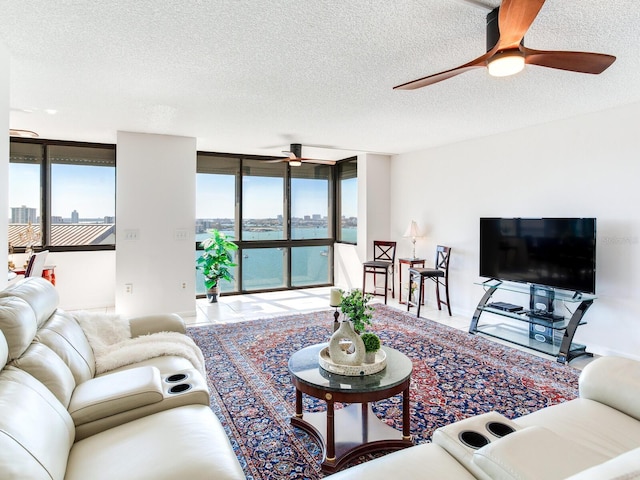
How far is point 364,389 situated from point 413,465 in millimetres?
654

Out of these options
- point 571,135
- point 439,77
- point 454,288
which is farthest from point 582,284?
point 439,77

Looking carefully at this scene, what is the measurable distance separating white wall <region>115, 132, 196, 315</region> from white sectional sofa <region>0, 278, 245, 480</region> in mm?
2781

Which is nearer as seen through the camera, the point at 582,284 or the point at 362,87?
the point at 362,87

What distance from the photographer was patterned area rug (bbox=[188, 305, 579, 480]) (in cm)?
229

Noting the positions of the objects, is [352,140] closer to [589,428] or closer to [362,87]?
[362,87]

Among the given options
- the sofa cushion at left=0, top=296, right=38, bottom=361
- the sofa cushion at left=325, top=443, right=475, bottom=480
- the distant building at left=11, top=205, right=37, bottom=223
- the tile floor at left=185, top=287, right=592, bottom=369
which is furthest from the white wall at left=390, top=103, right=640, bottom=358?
the distant building at left=11, top=205, right=37, bottom=223

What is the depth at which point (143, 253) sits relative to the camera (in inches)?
198

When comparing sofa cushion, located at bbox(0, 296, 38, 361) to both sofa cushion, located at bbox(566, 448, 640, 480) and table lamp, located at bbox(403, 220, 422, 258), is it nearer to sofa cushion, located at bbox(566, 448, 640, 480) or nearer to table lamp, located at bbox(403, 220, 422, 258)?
sofa cushion, located at bbox(566, 448, 640, 480)

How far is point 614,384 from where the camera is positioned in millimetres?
1861

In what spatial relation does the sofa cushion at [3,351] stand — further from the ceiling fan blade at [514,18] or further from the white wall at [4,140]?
the ceiling fan blade at [514,18]

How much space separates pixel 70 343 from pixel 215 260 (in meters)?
3.82

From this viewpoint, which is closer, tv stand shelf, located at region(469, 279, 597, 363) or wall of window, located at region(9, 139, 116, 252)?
tv stand shelf, located at region(469, 279, 597, 363)

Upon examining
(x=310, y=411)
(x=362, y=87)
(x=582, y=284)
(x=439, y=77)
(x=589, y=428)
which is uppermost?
(x=362, y=87)

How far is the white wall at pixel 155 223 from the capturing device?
4902mm
